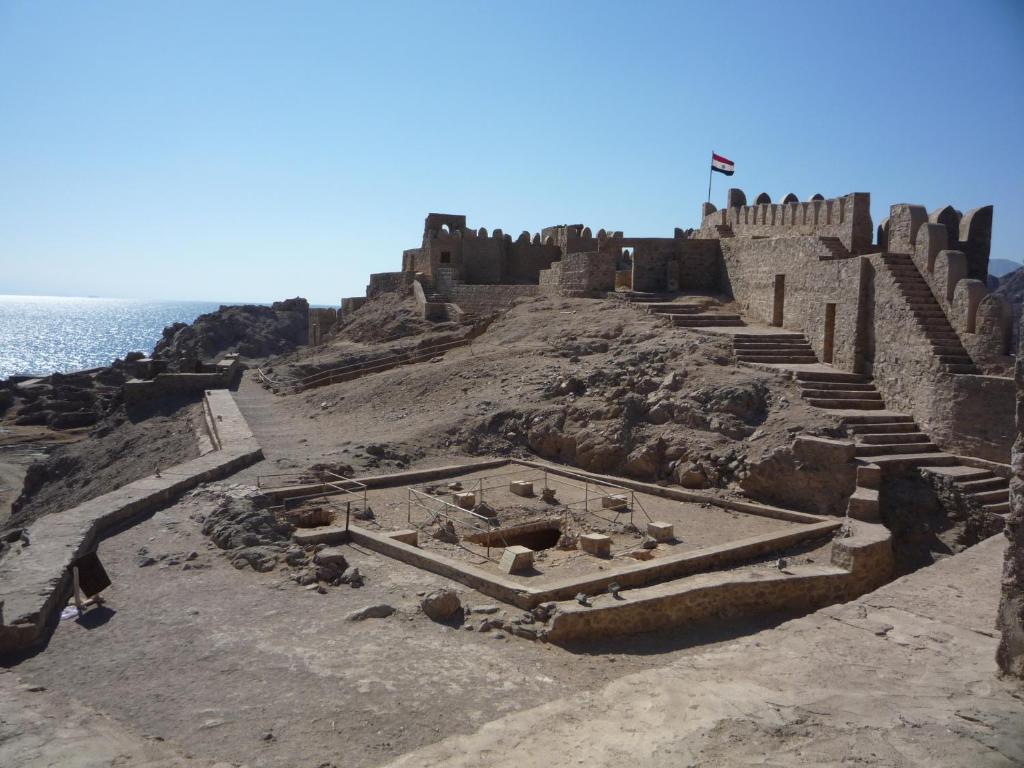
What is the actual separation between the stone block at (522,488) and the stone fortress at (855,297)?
548 centimetres

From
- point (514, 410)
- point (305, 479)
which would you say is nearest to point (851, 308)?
point (514, 410)

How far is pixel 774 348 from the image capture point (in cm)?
1647

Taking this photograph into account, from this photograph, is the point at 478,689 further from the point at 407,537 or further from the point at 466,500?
the point at 466,500

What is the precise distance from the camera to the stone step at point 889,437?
13016 millimetres

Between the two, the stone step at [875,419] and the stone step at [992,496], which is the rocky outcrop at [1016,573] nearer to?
the stone step at [992,496]

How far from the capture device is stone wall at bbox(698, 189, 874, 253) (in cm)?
1694

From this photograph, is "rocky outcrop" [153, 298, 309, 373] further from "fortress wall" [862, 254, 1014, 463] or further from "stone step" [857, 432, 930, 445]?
"stone step" [857, 432, 930, 445]

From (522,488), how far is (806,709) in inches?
323

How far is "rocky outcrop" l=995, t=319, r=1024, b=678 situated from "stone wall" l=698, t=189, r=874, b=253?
12884mm

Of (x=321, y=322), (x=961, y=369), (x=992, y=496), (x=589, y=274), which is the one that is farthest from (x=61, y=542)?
(x=321, y=322)

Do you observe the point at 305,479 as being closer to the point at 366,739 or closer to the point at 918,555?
the point at 366,739

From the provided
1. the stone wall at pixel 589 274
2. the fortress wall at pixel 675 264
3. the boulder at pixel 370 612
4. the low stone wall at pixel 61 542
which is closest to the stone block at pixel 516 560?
the boulder at pixel 370 612

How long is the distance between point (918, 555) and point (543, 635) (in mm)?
6573

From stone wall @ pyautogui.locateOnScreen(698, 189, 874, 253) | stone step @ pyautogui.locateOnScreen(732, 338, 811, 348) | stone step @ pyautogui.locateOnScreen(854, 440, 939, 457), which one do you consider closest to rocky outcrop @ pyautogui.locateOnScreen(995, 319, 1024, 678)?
stone step @ pyautogui.locateOnScreen(854, 440, 939, 457)
